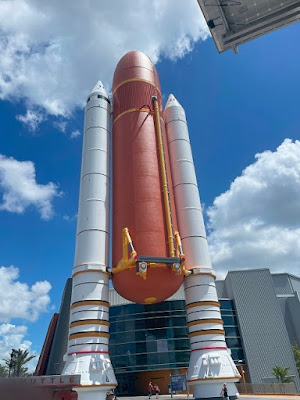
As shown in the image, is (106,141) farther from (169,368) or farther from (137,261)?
(169,368)

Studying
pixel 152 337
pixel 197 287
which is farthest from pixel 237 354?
pixel 197 287

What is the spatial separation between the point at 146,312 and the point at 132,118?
24.0m

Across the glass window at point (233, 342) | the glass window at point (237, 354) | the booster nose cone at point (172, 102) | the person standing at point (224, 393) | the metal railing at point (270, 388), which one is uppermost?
the booster nose cone at point (172, 102)

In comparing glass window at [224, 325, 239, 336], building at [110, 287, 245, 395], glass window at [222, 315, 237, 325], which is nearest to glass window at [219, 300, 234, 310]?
glass window at [222, 315, 237, 325]

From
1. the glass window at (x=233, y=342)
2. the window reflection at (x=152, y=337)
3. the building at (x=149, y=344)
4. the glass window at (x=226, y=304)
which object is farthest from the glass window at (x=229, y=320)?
the glass window at (x=233, y=342)

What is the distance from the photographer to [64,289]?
44406 mm

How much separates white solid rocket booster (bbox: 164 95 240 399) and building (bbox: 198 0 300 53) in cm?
1663

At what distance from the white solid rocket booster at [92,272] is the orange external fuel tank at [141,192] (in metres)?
1.09

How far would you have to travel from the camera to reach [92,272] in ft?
74.6

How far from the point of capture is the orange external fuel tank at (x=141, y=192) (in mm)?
21953

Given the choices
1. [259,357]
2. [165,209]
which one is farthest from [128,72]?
[259,357]

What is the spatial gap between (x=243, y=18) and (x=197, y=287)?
58.8 ft

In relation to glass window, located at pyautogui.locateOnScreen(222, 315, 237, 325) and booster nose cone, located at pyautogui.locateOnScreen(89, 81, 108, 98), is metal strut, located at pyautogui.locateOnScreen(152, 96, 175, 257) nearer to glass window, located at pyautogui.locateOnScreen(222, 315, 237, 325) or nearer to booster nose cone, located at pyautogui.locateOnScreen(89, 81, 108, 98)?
booster nose cone, located at pyautogui.locateOnScreen(89, 81, 108, 98)

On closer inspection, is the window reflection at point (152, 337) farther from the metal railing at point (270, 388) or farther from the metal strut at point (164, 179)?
the metal strut at point (164, 179)
